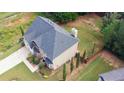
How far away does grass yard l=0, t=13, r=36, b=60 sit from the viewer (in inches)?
1048

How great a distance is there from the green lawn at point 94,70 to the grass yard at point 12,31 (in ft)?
24.3

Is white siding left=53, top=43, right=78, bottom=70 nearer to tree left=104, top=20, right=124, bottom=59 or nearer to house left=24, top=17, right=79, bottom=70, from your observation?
house left=24, top=17, right=79, bottom=70

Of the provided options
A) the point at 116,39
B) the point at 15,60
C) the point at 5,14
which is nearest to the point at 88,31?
the point at 116,39

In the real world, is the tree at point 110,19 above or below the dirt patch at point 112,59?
above

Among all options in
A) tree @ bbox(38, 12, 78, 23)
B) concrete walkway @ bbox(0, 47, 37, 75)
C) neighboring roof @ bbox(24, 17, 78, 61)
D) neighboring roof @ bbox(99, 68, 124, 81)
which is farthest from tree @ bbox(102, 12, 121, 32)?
concrete walkway @ bbox(0, 47, 37, 75)

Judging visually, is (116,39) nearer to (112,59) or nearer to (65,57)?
(112,59)

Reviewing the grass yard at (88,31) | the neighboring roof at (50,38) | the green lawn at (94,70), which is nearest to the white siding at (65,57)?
the neighboring roof at (50,38)

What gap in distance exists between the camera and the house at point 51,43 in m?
24.3

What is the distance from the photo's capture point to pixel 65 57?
2508cm

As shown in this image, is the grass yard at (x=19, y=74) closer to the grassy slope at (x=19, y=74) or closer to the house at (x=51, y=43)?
the grassy slope at (x=19, y=74)

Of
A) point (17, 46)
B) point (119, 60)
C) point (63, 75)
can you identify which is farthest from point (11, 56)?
point (119, 60)

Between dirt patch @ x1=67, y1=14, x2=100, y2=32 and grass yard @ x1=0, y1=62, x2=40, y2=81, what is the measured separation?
8.03 metres
